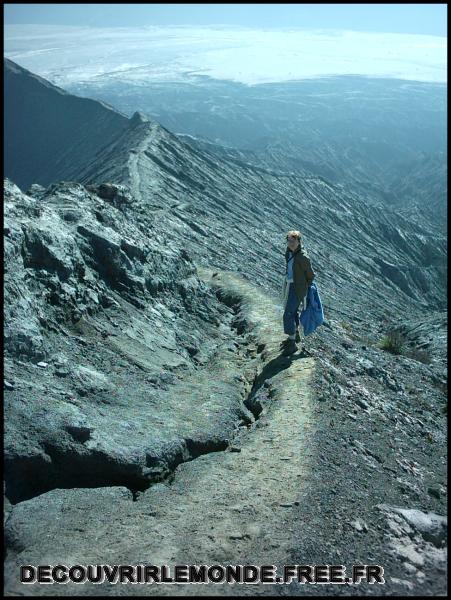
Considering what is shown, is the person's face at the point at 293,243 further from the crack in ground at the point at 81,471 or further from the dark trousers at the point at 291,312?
the crack in ground at the point at 81,471

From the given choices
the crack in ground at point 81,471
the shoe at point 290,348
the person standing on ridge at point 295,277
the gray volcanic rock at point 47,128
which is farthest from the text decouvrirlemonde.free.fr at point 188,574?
the gray volcanic rock at point 47,128

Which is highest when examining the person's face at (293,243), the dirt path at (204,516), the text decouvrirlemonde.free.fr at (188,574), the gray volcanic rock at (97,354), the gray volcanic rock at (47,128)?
the gray volcanic rock at (47,128)

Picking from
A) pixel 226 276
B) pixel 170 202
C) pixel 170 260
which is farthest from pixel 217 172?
pixel 170 260

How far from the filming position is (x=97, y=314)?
455 inches

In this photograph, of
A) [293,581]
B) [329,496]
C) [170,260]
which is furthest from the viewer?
[170,260]

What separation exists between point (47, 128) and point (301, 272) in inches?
4053

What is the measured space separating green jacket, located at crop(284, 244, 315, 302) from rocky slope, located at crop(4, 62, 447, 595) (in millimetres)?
1618

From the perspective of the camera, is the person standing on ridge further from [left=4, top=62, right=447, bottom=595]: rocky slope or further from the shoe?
[left=4, top=62, right=447, bottom=595]: rocky slope

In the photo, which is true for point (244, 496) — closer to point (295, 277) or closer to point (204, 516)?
point (204, 516)

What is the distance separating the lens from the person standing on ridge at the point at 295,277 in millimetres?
11141

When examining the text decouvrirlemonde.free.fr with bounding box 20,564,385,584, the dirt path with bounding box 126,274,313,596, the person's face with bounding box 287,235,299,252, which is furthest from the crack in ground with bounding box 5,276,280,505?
the person's face with bounding box 287,235,299,252

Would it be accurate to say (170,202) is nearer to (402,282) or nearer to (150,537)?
(150,537)

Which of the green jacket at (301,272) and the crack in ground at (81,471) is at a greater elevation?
the green jacket at (301,272)

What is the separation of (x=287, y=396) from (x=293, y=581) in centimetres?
464
